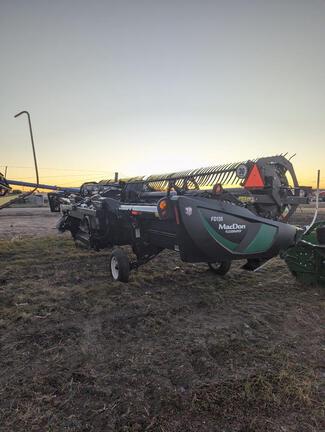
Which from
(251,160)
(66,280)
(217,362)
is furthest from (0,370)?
(251,160)

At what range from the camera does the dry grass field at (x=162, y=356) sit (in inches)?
80.4

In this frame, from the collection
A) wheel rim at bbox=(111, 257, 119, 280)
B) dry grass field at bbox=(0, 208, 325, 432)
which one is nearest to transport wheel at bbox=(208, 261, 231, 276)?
dry grass field at bbox=(0, 208, 325, 432)

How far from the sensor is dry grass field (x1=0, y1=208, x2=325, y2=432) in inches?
80.4

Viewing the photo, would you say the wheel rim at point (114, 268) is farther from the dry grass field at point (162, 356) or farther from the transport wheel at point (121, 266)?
the dry grass field at point (162, 356)

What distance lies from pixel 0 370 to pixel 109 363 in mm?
900

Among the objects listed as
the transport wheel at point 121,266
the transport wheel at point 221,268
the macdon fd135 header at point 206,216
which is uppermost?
the macdon fd135 header at point 206,216

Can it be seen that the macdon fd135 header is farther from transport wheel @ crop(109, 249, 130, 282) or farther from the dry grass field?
the dry grass field

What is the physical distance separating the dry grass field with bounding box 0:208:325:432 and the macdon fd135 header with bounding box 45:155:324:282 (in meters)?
0.70

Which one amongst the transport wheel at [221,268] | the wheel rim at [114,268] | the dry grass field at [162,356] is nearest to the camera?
the dry grass field at [162,356]

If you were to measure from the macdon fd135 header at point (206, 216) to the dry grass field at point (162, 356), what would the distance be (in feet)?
2.29

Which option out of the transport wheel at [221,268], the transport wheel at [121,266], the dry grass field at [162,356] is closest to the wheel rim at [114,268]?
the transport wheel at [121,266]

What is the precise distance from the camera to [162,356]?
2805mm

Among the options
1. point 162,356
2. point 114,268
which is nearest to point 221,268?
point 114,268

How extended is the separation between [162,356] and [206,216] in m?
1.77
